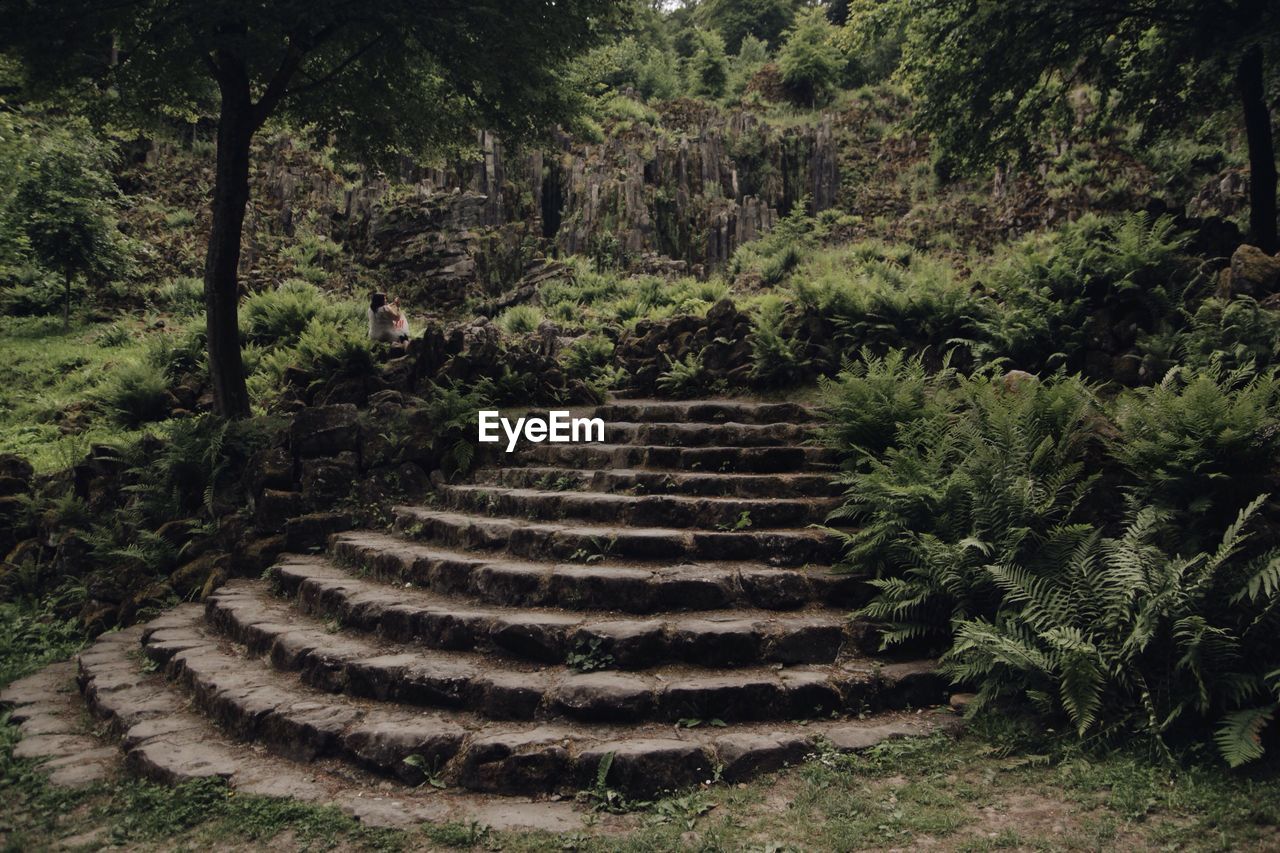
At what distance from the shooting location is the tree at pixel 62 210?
15.3m

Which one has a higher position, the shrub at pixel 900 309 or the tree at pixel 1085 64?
the tree at pixel 1085 64

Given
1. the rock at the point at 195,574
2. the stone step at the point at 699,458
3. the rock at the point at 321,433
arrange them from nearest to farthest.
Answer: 1. the stone step at the point at 699,458
2. the rock at the point at 195,574
3. the rock at the point at 321,433

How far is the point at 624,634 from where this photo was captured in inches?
196

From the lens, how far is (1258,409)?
467 centimetres

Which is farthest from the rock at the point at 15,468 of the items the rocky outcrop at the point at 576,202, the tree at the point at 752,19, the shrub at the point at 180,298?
the tree at the point at 752,19

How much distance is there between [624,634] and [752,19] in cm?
5000

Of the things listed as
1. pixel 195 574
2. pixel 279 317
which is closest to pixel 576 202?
pixel 279 317

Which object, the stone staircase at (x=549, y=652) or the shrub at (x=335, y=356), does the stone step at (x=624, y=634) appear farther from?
the shrub at (x=335, y=356)

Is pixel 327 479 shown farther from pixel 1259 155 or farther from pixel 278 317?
pixel 1259 155

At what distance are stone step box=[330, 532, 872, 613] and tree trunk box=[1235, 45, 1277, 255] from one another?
8679mm

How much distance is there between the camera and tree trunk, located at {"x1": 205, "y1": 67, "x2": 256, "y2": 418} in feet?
31.0

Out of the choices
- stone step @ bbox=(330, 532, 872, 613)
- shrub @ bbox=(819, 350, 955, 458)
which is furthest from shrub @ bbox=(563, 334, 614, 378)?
stone step @ bbox=(330, 532, 872, 613)

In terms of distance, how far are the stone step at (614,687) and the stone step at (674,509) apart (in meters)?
1.59

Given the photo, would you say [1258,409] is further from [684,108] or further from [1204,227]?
[684,108]
